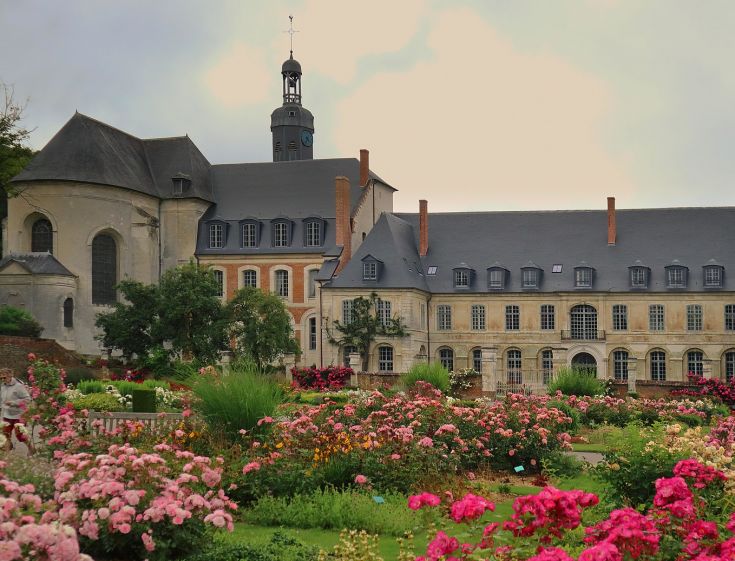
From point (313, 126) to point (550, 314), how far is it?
85.8 ft

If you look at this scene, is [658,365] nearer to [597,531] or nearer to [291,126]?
[291,126]

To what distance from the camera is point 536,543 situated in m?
6.96

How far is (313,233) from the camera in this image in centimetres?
5250

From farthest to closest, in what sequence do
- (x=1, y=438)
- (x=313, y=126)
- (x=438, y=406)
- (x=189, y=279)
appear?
1. (x=313, y=126)
2. (x=189, y=279)
3. (x=438, y=406)
4. (x=1, y=438)

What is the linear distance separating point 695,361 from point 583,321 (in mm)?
5529

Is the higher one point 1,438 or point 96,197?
point 96,197

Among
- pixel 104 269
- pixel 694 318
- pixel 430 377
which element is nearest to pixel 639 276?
pixel 694 318

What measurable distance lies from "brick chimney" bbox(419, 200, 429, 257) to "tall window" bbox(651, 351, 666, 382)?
12619 mm

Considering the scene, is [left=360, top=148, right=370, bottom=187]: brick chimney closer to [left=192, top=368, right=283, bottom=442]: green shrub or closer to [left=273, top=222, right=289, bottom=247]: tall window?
[left=273, top=222, right=289, bottom=247]: tall window

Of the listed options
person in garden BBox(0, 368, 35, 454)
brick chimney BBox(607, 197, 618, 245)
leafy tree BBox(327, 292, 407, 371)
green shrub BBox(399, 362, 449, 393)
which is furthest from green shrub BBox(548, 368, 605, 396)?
brick chimney BBox(607, 197, 618, 245)

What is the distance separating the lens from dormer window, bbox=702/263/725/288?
46.3 meters

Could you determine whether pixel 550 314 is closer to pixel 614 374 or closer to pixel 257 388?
pixel 614 374

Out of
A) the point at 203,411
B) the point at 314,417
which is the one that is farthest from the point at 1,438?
the point at 314,417

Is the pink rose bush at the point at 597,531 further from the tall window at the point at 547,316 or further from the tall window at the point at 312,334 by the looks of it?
the tall window at the point at 312,334
